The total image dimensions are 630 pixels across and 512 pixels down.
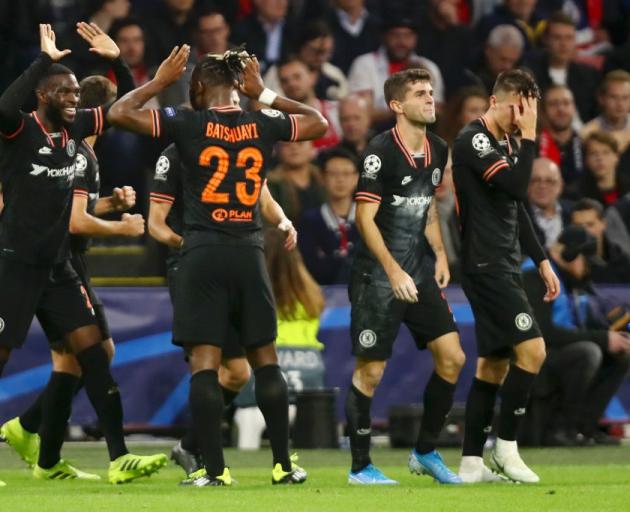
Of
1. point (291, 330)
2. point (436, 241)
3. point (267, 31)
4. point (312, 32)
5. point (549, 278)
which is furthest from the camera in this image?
point (267, 31)

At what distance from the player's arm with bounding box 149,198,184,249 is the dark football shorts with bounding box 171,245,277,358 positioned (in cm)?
52

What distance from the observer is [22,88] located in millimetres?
9781

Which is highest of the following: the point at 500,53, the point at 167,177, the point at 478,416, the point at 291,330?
the point at 500,53

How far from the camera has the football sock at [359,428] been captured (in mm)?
10281

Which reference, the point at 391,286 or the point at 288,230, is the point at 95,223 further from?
the point at 391,286

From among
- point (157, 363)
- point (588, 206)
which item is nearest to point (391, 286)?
point (157, 363)

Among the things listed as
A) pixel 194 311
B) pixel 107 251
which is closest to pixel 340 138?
pixel 107 251

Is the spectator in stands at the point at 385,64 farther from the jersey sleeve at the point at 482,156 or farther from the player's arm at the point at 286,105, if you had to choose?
the player's arm at the point at 286,105

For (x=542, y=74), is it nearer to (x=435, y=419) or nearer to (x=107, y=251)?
(x=107, y=251)

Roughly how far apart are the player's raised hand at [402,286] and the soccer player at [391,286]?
9.2 inches

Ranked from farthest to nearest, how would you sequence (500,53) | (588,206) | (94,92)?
1. (500,53)
2. (588,206)
3. (94,92)

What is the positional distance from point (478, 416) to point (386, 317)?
0.79 m

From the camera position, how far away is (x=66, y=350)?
11.0m

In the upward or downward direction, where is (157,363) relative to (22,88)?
downward
